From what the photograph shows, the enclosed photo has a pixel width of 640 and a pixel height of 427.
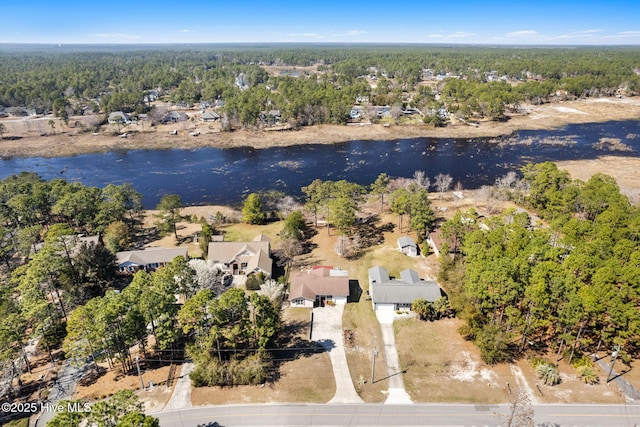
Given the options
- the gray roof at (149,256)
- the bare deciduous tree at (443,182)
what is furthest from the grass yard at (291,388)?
the bare deciduous tree at (443,182)

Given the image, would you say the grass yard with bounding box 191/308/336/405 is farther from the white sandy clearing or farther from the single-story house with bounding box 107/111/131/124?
the white sandy clearing

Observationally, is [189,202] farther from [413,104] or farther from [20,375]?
[413,104]

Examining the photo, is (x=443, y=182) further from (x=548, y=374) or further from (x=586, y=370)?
(x=548, y=374)

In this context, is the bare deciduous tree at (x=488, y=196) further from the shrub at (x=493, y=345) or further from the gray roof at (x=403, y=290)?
the shrub at (x=493, y=345)

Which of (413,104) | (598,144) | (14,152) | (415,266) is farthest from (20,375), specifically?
(413,104)

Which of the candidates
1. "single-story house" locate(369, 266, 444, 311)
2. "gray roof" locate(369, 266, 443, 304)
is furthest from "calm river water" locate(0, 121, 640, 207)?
"single-story house" locate(369, 266, 444, 311)
